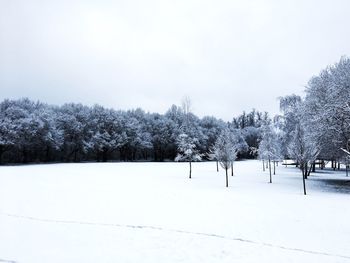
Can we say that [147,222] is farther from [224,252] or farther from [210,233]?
[224,252]

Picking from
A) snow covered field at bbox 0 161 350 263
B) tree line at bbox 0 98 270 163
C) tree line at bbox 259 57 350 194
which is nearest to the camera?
snow covered field at bbox 0 161 350 263

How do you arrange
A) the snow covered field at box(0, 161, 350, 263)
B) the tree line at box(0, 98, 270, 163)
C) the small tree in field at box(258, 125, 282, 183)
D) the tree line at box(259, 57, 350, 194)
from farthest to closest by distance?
the tree line at box(0, 98, 270, 163) < the small tree in field at box(258, 125, 282, 183) < the tree line at box(259, 57, 350, 194) < the snow covered field at box(0, 161, 350, 263)

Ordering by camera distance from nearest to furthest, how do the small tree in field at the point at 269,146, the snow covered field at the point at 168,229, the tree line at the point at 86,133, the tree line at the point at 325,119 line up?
the snow covered field at the point at 168,229 < the tree line at the point at 325,119 < the small tree in field at the point at 269,146 < the tree line at the point at 86,133

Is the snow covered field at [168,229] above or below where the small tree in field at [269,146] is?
below

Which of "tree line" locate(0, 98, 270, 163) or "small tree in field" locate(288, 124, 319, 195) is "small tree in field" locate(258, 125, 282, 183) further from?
"small tree in field" locate(288, 124, 319, 195)

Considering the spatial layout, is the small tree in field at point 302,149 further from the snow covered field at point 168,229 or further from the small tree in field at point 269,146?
the small tree in field at point 269,146

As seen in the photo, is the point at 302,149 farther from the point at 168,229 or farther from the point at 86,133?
the point at 86,133

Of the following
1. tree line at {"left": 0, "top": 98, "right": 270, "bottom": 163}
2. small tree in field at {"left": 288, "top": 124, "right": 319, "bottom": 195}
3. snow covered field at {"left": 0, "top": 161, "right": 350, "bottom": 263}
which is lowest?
snow covered field at {"left": 0, "top": 161, "right": 350, "bottom": 263}

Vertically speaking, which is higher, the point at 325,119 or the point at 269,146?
the point at 325,119

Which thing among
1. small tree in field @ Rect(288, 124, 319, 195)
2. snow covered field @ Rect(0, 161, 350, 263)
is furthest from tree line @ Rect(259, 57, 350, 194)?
snow covered field @ Rect(0, 161, 350, 263)

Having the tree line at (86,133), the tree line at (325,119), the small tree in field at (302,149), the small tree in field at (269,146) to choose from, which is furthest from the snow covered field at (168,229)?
the tree line at (86,133)

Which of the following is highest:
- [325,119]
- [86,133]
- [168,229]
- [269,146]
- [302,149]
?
[86,133]

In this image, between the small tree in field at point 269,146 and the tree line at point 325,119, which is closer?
the tree line at point 325,119

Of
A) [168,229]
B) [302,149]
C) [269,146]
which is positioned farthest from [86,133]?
[168,229]
